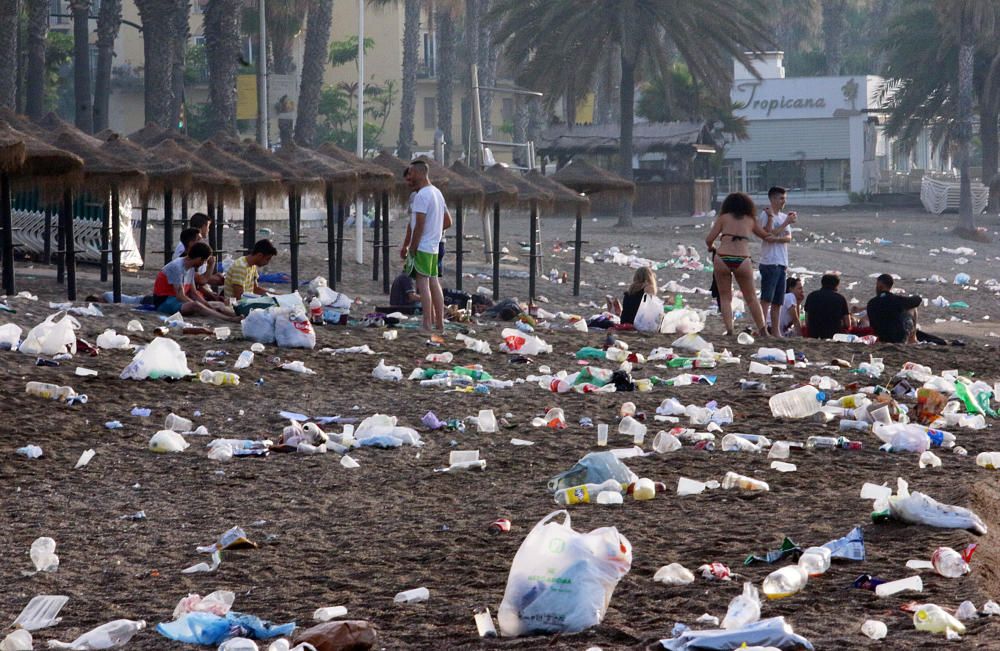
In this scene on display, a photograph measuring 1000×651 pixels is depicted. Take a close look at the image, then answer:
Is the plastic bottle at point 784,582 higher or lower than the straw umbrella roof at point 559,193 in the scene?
lower

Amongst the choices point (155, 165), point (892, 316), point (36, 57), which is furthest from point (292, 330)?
point (36, 57)

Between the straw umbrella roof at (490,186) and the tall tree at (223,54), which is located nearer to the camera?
the straw umbrella roof at (490,186)

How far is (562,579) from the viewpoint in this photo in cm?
447

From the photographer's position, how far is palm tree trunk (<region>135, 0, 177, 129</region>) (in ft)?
101

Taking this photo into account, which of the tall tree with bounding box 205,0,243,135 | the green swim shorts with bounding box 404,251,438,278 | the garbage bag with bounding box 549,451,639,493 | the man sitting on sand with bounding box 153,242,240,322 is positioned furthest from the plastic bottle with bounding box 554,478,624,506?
the tall tree with bounding box 205,0,243,135

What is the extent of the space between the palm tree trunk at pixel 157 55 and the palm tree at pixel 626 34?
8047 mm

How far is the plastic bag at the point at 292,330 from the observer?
11.8m

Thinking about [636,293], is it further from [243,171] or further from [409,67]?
[409,67]

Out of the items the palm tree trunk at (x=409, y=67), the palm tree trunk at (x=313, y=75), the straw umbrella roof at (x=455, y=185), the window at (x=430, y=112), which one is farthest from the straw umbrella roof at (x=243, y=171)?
the window at (x=430, y=112)

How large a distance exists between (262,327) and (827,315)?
5.54 m

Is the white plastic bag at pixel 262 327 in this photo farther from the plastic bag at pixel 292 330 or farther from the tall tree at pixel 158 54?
the tall tree at pixel 158 54

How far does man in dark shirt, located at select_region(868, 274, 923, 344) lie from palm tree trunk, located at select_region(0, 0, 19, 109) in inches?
717

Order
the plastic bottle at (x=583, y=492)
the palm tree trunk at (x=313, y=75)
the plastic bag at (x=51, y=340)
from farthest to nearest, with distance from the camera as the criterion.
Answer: the palm tree trunk at (x=313, y=75), the plastic bag at (x=51, y=340), the plastic bottle at (x=583, y=492)

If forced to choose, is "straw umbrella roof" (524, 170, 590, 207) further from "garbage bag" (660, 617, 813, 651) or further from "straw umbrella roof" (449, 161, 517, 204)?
"garbage bag" (660, 617, 813, 651)
